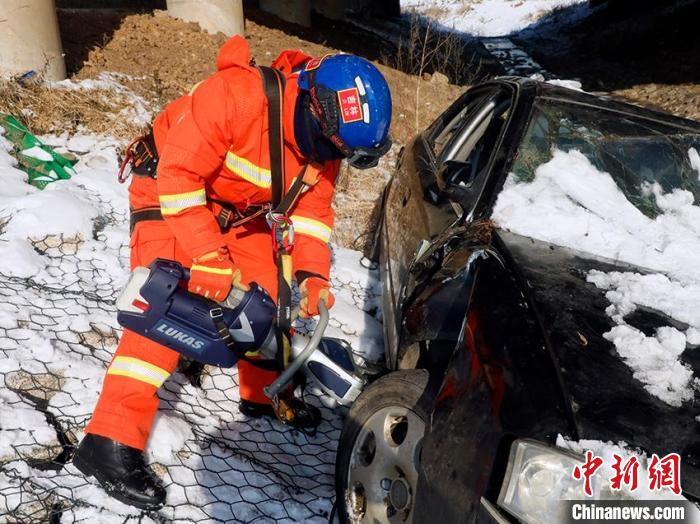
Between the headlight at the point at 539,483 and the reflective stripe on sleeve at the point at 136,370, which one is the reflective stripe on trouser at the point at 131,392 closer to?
the reflective stripe on sleeve at the point at 136,370

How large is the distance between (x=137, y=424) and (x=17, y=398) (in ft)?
2.25

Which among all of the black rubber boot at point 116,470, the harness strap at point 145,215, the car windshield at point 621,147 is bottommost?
the black rubber boot at point 116,470

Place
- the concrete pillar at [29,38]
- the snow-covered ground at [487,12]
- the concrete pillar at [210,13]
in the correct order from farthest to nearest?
the snow-covered ground at [487,12] → the concrete pillar at [210,13] → the concrete pillar at [29,38]

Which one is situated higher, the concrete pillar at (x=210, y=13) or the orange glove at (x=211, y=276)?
the orange glove at (x=211, y=276)

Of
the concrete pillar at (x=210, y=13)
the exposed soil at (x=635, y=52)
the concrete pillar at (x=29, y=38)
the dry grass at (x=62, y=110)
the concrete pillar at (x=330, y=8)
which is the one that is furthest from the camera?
the concrete pillar at (x=330, y=8)

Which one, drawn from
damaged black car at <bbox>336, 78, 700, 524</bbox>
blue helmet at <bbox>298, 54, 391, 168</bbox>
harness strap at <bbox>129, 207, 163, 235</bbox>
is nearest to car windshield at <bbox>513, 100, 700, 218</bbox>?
damaged black car at <bbox>336, 78, 700, 524</bbox>

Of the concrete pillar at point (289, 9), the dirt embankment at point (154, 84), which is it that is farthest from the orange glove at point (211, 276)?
the concrete pillar at point (289, 9)

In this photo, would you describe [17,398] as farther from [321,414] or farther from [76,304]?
[321,414]

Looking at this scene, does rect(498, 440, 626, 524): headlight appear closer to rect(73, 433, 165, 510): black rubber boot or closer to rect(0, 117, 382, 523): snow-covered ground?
rect(0, 117, 382, 523): snow-covered ground

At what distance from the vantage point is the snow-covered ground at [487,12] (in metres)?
22.1

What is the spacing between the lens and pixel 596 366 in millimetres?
1602

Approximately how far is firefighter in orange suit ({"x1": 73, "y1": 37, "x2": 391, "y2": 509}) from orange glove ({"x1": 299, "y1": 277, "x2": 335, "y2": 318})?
15.1 inches

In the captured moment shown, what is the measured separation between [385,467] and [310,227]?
115cm

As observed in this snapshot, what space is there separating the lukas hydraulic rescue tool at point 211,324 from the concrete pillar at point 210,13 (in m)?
7.12
